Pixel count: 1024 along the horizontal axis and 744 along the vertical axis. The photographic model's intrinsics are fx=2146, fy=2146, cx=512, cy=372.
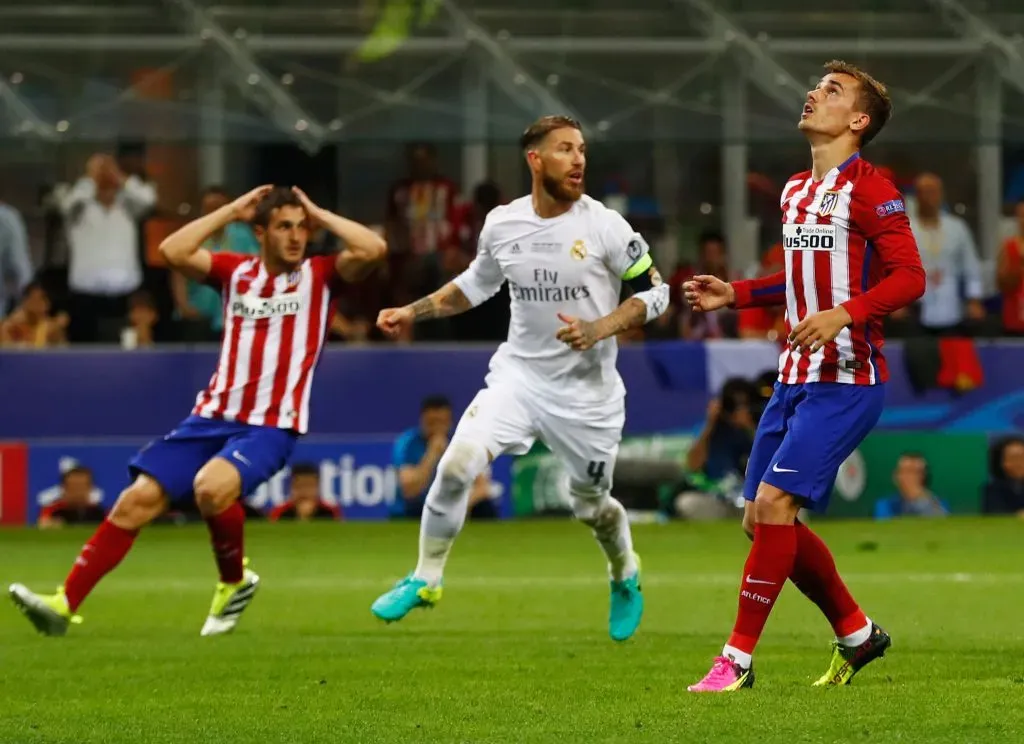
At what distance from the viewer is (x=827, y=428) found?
729 centimetres

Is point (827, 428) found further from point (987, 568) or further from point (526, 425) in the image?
point (987, 568)

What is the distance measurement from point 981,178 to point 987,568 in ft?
23.5

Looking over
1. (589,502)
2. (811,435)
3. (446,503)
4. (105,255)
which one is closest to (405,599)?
(446,503)

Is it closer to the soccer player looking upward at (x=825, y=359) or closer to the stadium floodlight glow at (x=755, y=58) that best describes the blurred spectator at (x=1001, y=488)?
Answer: the stadium floodlight glow at (x=755, y=58)

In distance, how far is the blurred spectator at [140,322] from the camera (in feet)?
59.1

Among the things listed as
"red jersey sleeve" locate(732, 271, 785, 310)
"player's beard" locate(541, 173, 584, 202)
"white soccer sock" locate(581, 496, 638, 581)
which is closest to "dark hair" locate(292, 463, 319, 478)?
"white soccer sock" locate(581, 496, 638, 581)

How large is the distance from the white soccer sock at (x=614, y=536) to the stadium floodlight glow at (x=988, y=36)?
446 inches

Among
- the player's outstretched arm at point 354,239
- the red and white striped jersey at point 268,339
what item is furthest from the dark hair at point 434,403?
the player's outstretched arm at point 354,239

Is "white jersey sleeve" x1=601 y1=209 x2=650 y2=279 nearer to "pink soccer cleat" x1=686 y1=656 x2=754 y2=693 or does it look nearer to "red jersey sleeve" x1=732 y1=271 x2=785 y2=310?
"red jersey sleeve" x1=732 y1=271 x2=785 y2=310

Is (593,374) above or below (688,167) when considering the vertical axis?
below

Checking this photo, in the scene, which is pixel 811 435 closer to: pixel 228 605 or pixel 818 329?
pixel 818 329

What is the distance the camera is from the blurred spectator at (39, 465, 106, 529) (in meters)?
16.5

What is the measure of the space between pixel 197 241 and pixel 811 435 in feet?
13.3

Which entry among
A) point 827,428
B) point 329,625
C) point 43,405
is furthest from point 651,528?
point 827,428
